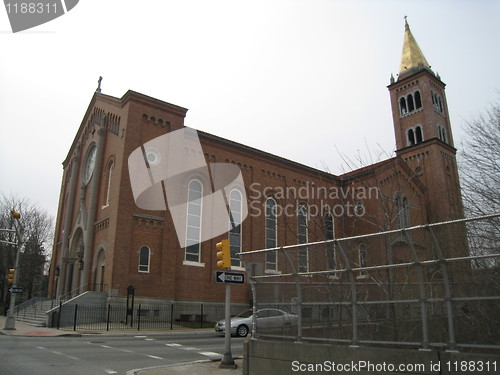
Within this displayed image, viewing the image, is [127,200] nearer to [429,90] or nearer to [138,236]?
[138,236]

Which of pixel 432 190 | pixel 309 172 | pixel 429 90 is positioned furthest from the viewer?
pixel 429 90

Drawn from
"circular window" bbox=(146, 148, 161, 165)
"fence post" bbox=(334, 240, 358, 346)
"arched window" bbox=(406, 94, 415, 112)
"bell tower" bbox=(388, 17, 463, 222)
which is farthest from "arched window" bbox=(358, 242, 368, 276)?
"arched window" bbox=(406, 94, 415, 112)

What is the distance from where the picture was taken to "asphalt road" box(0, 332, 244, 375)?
9820 mm

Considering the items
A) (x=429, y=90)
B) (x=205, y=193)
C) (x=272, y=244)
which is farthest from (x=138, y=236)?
(x=429, y=90)

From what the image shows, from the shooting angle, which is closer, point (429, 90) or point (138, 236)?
point (138, 236)

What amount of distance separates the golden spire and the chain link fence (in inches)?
1774

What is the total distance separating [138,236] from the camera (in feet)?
82.8

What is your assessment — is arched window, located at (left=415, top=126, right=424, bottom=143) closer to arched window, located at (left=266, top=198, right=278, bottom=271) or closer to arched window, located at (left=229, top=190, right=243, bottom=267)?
arched window, located at (left=266, top=198, right=278, bottom=271)

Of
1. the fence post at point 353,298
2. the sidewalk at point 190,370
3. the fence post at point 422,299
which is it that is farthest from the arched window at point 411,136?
the fence post at point 422,299

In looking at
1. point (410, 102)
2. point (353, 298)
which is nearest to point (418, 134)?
point (410, 102)

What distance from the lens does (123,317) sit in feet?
77.0

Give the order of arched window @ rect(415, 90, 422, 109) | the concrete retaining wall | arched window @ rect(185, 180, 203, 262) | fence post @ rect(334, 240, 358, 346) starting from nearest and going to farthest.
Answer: the concrete retaining wall, fence post @ rect(334, 240, 358, 346), arched window @ rect(185, 180, 203, 262), arched window @ rect(415, 90, 422, 109)

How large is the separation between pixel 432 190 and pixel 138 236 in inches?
1209

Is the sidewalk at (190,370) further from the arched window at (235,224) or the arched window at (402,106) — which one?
the arched window at (402,106)
